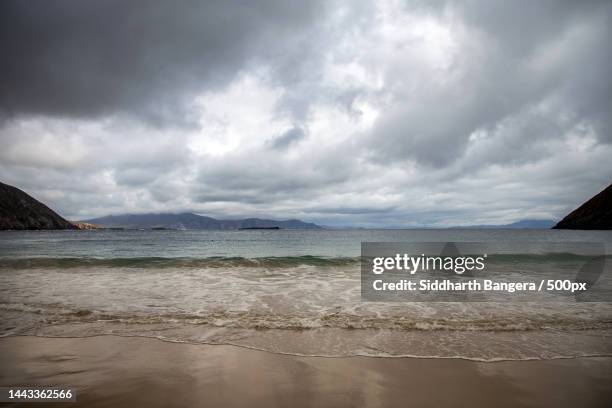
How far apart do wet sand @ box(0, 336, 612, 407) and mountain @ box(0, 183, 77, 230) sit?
202872 mm

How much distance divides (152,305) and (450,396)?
902 centimetres

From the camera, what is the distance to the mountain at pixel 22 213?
154 metres

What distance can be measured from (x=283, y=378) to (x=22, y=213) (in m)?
220

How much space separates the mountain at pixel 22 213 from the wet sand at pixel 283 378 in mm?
202872

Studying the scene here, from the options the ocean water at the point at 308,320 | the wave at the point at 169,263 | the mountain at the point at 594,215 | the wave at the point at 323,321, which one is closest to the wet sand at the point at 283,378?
the ocean water at the point at 308,320

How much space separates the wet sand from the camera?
13.5ft

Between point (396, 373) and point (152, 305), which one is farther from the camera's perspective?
point (152, 305)

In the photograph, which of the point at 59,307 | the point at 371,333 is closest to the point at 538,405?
the point at 371,333

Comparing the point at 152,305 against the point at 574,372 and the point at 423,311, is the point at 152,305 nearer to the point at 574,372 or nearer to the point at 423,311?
the point at 423,311

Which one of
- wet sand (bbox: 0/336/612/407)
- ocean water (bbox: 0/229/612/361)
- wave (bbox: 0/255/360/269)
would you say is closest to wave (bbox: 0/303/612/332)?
ocean water (bbox: 0/229/612/361)

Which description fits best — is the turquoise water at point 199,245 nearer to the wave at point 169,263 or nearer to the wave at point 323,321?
the wave at point 169,263

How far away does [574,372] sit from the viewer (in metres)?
5.04

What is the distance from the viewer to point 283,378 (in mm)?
4805

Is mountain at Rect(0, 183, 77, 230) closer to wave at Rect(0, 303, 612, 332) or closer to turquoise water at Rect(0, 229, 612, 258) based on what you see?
turquoise water at Rect(0, 229, 612, 258)
